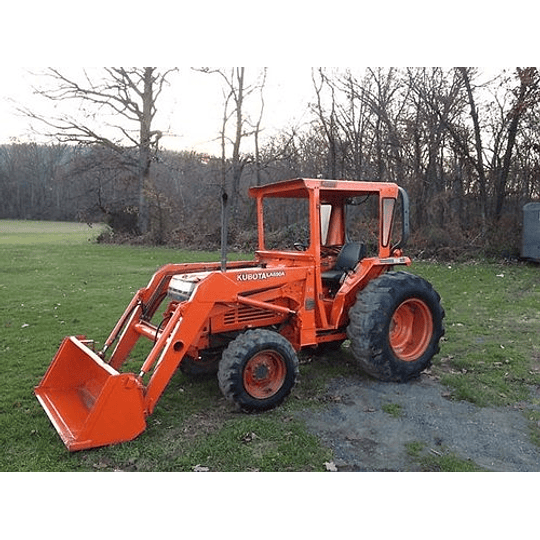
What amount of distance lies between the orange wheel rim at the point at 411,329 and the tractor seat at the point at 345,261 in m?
0.79

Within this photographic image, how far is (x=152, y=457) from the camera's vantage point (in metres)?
4.12

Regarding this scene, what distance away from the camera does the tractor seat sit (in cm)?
610

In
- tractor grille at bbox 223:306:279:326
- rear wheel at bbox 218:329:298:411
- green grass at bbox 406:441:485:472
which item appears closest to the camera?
green grass at bbox 406:441:485:472

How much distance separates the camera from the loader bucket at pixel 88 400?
4145mm

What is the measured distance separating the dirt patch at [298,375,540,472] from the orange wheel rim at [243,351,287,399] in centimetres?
40

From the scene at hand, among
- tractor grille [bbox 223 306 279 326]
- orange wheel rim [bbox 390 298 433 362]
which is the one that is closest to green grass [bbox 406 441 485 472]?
orange wheel rim [bbox 390 298 433 362]

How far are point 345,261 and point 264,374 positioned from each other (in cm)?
200

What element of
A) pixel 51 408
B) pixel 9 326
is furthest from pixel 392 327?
pixel 9 326

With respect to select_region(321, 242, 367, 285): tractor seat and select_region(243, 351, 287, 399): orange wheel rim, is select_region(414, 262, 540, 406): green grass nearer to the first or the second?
select_region(321, 242, 367, 285): tractor seat

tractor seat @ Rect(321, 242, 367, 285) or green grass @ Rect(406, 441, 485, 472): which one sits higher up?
tractor seat @ Rect(321, 242, 367, 285)

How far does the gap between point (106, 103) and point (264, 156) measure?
9423mm

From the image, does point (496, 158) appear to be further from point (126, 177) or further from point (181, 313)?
point (126, 177)

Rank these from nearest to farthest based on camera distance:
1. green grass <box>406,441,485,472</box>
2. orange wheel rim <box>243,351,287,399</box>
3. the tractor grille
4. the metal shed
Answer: green grass <box>406,441,485,472</box> < orange wheel rim <box>243,351,287,399</box> < the tractor grille < the metal shed

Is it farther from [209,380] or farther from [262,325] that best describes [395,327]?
[209,380]
